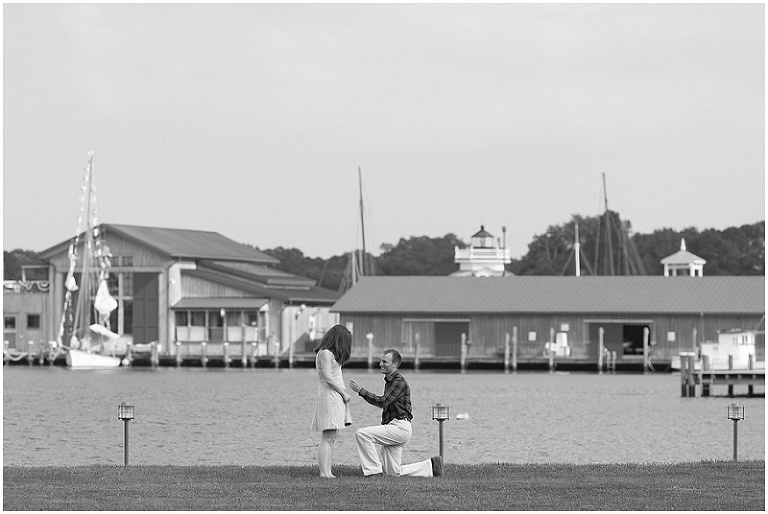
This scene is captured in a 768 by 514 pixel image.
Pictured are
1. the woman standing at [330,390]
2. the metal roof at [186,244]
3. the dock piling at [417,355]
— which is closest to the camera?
the woman standing at [330,390]

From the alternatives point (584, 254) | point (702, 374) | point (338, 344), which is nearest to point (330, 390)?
point (338, 344)

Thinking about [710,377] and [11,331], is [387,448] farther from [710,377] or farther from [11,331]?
[11,331]

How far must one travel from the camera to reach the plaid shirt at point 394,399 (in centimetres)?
1653

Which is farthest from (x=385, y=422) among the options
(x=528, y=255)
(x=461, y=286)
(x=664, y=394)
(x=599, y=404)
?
(x=528, y=255)

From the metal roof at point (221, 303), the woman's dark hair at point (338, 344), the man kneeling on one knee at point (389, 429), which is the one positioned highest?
the metal roof at point (221, 303)

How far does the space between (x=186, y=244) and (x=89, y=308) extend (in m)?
7.33

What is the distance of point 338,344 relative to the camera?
16344 millimetres

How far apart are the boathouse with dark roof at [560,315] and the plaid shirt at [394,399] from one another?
5714 cm

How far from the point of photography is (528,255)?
12350 cm

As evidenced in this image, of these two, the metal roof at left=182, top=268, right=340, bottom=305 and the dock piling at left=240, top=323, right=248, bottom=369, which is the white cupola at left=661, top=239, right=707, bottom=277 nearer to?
the metal roof at left=182, top=268, right=340, bottom=305

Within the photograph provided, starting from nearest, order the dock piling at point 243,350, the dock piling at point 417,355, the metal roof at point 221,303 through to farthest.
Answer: the dock piling at point 417,355, the dock piling at point 243,350, the metal roof at point 221,303

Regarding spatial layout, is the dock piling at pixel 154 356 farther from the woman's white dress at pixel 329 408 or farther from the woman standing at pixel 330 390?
the woman's white dress at pixel 329 408

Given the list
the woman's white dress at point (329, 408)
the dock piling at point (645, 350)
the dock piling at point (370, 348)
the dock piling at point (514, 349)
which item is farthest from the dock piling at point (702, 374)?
the woman's white dress at point (329, 408)

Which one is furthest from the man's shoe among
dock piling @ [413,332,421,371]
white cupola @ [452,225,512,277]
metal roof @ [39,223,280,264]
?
white cupola @ [452,225,512,277]
